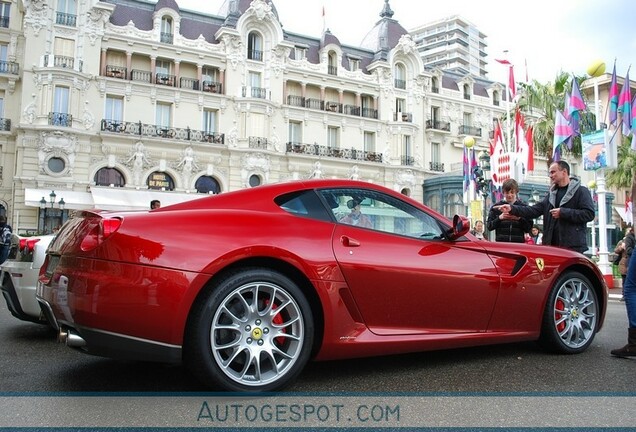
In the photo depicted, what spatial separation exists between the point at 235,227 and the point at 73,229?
107 centimetres

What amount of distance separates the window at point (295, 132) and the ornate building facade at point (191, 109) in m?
0.09

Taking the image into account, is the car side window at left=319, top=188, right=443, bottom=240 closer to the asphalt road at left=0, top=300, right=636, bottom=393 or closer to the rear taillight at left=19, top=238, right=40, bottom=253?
the asphalt road at left=0, top=300, right=636, bottom=393

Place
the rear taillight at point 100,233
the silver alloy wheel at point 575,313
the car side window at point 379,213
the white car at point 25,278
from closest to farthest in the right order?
Result: the rear taillight at point 100,233
the car side window at point 379,213
the silver alloy wheel at point 575,313
the white car at point 25,278

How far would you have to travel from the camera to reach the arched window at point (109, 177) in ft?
90.8

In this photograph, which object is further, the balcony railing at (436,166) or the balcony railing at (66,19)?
the balcony railing at (436,166)

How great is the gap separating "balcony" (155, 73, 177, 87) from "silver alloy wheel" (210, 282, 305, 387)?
2939 cm

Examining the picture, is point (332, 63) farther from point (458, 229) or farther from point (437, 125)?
point (458, 229)

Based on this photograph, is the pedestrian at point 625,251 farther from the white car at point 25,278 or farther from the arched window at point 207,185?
the arched window at point 207,185

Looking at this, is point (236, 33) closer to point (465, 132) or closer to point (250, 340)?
point (465, 132)

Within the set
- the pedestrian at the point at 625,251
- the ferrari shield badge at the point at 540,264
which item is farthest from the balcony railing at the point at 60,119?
the ferrari shield badge at the point at 540,264

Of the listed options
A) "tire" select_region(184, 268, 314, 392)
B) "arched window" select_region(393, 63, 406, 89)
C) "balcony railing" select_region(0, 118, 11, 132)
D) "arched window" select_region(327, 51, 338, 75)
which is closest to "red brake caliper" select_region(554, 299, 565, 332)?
"tire" select_region(184, 268, 314, 392)

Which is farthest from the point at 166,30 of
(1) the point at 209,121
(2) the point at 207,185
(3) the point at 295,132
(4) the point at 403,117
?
(4) the point at 403,117

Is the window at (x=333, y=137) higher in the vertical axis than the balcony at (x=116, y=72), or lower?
lower

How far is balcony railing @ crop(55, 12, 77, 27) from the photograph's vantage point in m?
27.2
